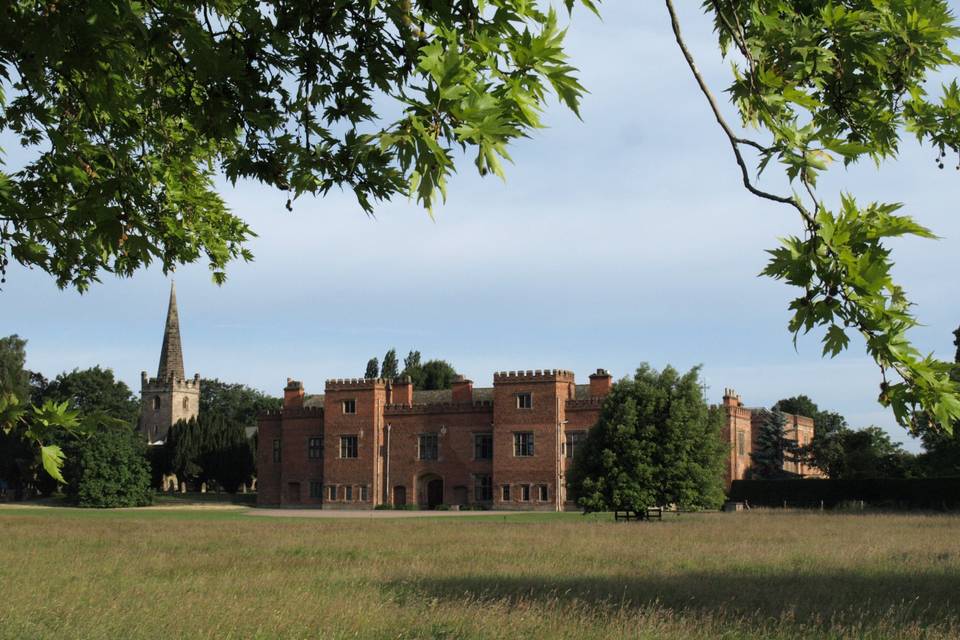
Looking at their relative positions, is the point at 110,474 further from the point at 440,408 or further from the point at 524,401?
the point at 524,401

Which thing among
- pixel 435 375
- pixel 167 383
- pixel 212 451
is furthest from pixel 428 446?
pixel 167 383

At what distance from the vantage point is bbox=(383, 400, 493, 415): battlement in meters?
59.5

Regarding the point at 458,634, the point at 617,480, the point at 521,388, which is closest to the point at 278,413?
the point at 521,388

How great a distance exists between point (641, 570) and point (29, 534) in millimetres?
17912

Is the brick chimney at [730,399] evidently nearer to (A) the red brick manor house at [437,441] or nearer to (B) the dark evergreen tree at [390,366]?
(A) the red brick manor house at [437,441]

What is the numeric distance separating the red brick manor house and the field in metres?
31.3

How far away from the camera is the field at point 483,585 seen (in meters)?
9.53

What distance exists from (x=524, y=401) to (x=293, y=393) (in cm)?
1793

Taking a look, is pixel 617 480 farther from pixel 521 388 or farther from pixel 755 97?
pixel 755 97

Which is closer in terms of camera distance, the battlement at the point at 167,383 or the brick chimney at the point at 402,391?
the brick chimney at the point at 402,391

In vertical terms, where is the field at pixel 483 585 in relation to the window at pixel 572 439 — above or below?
below

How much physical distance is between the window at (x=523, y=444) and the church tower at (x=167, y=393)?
1882 inches

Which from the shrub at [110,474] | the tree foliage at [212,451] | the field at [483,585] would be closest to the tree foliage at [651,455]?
the field at [483,585]

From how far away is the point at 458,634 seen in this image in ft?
30.1
